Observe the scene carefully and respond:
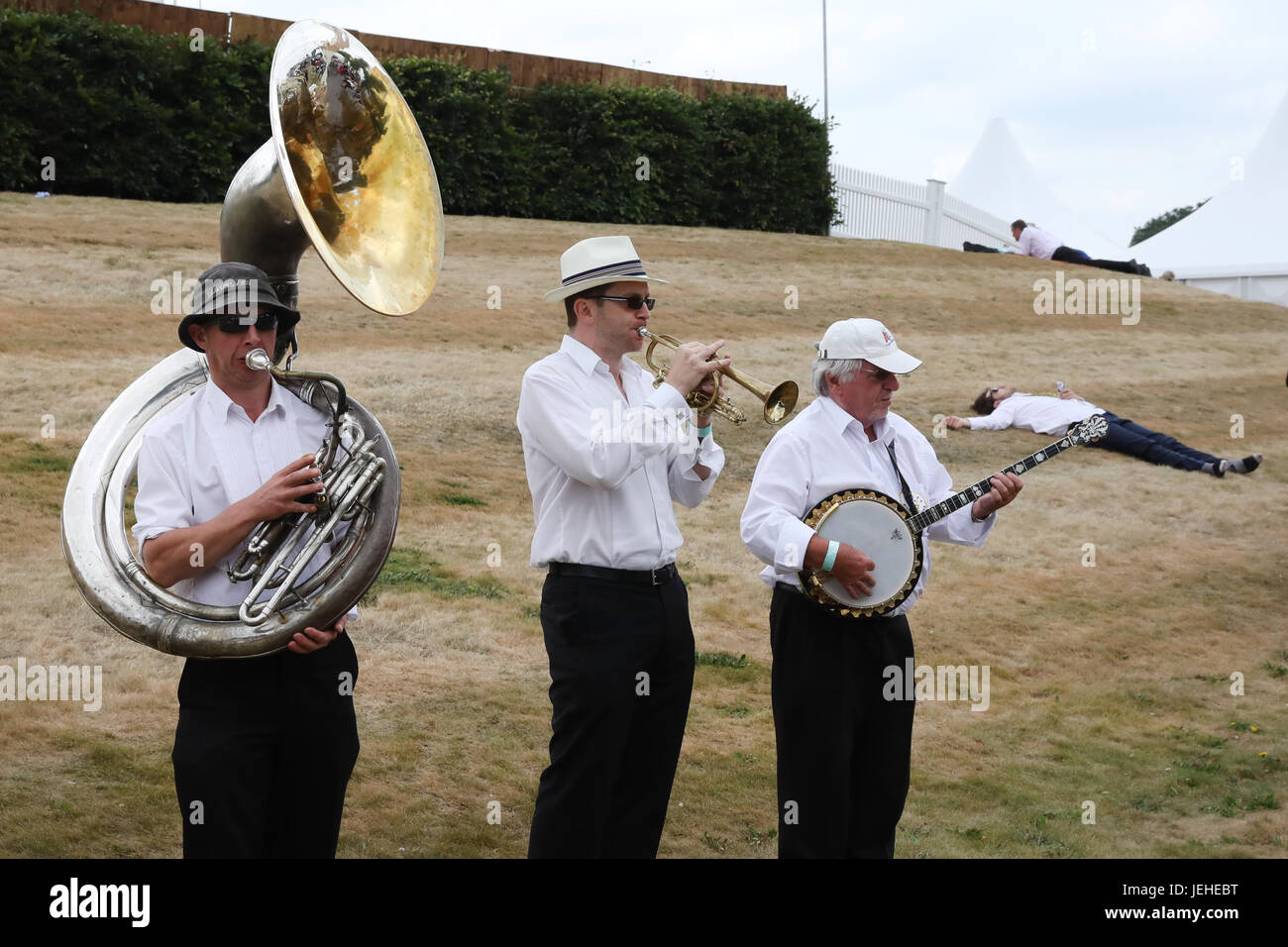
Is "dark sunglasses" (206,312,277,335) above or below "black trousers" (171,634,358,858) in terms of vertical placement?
above

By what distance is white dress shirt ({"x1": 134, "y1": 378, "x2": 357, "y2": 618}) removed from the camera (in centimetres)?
322

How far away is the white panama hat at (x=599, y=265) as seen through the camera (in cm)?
379

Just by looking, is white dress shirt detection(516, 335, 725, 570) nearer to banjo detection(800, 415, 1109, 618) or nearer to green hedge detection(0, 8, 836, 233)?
banjo detection(800, 415, 1109, 618)

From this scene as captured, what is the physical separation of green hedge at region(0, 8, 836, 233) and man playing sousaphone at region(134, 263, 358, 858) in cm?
1174

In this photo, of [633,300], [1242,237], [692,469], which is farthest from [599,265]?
[1242,237]

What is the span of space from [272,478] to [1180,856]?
3817 millimetres

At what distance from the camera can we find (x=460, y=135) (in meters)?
16.4

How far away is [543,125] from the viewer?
17422 millimetres
